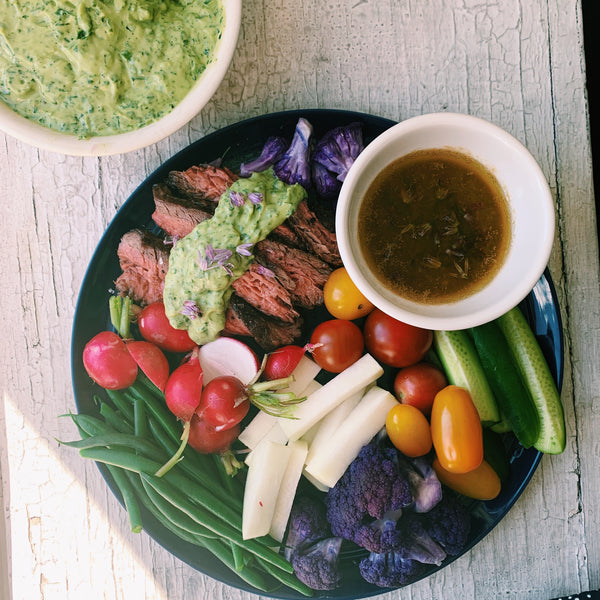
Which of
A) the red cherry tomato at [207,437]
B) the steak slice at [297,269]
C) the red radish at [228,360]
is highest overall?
the steak slice at [297,269]

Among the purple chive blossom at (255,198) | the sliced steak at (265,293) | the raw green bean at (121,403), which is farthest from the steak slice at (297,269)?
the raw green bean at (121,403)

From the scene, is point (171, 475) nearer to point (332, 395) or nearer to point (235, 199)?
point (332, 395)

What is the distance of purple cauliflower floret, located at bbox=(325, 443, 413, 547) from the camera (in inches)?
61.6

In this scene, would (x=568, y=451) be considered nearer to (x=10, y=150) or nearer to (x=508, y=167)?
(x=508, y=167)

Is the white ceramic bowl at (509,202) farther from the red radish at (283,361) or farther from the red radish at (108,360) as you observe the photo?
the red radish at (108,360)

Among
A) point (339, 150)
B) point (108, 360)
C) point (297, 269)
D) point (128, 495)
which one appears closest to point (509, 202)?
point (339, 150)

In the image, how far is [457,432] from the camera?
1.55 metres

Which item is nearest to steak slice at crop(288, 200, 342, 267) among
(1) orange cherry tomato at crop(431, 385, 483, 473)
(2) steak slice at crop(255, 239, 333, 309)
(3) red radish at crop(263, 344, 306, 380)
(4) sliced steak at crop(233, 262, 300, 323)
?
(2) steak slice at crop(255, 239, 333, 309)

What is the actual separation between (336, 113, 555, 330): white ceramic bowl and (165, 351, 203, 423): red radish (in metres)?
0.54

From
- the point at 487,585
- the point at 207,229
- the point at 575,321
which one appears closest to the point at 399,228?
the point at 207,229

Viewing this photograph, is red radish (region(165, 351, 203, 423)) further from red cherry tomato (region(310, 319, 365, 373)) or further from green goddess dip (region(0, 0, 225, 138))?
green goddess dip (region(0, 0, 225, 138))

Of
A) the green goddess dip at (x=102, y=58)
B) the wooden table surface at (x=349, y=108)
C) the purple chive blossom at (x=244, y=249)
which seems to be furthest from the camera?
the wooden table surface at (x=349, y=108)

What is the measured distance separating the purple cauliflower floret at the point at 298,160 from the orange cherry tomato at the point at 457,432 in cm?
71

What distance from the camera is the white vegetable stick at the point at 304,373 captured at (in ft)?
5.53
